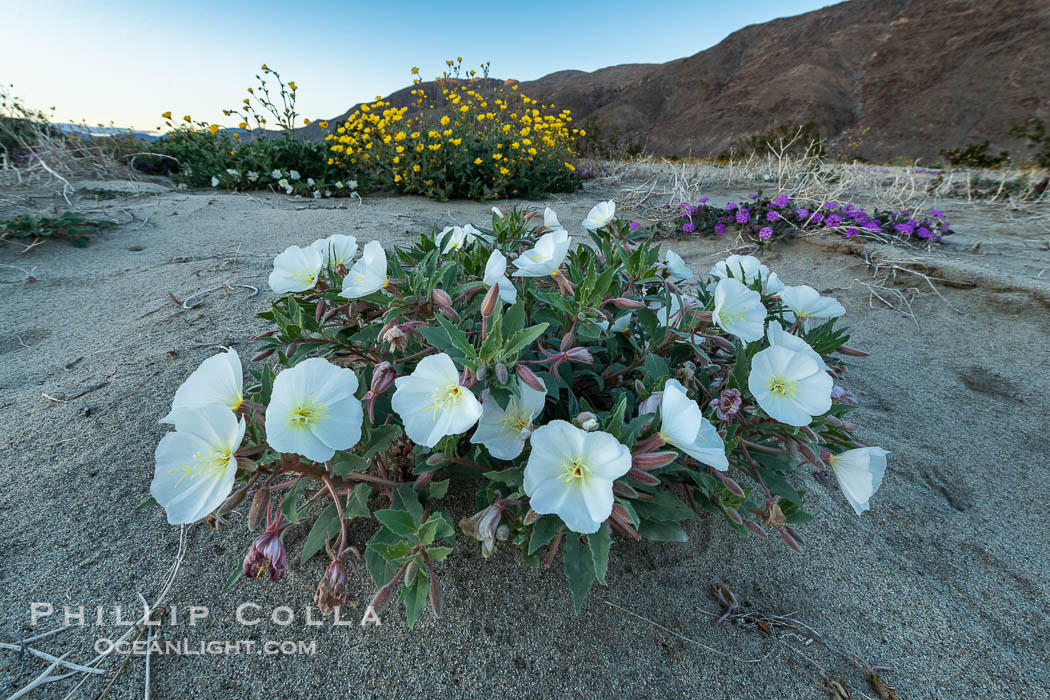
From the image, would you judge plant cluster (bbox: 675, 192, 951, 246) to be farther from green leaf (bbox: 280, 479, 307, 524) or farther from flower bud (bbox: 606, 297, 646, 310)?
green leaf (bbox: 280, 479, 307, 524)

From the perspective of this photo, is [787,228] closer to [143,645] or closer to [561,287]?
[561,287]

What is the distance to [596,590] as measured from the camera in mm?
1138

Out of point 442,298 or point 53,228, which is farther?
point 53,228

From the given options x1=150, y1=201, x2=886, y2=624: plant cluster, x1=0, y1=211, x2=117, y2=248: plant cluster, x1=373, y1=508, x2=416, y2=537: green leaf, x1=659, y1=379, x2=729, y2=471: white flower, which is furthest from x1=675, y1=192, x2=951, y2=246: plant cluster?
x1=0, y1=211, x2=117, y2=248: plant cluster

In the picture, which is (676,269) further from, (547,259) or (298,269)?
(298,269)

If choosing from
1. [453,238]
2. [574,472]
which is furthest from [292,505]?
[453,238]

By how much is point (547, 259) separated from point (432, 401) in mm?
512

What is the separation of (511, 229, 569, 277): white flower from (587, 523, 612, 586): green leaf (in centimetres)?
62

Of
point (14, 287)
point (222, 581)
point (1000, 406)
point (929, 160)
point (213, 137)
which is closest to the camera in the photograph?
point (222, 581)

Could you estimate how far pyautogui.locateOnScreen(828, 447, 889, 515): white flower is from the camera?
993 mm

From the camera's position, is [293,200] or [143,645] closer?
[143,645]

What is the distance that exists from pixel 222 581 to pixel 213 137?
27.9ft

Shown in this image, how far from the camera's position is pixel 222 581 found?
1.11m

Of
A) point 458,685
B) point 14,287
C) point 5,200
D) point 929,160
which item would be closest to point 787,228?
point 458,685
